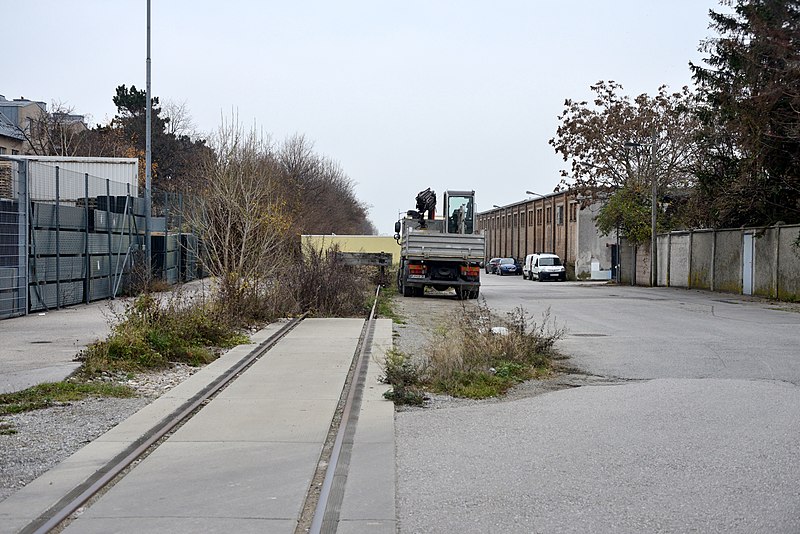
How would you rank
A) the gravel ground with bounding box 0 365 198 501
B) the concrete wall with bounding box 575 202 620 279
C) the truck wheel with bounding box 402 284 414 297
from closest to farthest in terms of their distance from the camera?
the gravel ground with bounding box 0 365 198 501 < the truck wheel with bounding box 402 284 414 297 < the concrete wall with bounding box 575 202 620 279

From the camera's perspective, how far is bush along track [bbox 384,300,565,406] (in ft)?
33.8

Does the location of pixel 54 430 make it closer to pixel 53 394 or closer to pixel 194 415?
pixel 194 415

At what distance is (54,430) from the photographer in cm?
823

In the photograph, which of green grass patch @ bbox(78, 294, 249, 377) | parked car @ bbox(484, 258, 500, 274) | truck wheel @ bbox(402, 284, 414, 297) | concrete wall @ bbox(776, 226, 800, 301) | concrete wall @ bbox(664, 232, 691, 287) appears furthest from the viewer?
parked car @ bbox(484, 258, 500, 274)

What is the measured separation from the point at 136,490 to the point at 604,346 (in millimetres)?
10497

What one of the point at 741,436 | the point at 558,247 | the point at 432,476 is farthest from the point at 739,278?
the point at 558,247

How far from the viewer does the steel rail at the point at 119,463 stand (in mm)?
5508

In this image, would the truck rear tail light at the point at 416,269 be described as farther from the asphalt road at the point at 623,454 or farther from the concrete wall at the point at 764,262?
the asphalt road at the point at 623,454

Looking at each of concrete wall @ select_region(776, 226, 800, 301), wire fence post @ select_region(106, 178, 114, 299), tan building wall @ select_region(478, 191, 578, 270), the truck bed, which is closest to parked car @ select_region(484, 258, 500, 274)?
tan building wall @ select_region(478, 191, 578, 270)

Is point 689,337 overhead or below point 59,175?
below

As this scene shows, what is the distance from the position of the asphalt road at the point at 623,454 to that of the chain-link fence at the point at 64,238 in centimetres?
976

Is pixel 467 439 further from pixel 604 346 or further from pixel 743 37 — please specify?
pixel 743 37

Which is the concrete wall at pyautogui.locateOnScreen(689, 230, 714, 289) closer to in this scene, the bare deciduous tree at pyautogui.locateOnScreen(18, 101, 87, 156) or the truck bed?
the truck bed

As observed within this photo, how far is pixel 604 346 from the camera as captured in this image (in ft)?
50.2
